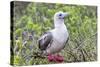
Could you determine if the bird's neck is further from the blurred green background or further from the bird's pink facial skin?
the bird's pink facial skin

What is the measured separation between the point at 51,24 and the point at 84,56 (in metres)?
0.64

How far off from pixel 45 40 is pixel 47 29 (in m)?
0.14

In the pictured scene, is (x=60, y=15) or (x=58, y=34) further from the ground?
(x=60, y=15)

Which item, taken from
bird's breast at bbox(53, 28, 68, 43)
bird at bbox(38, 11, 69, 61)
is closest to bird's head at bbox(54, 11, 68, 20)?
bird at bbox(38, 11, 69, 61)

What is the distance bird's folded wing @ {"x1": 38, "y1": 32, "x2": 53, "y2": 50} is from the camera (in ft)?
8.61

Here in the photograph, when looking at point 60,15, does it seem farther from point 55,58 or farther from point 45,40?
point 55,58

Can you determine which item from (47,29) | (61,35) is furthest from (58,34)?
(47,29)

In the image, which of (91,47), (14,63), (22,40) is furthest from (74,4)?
(14,63)

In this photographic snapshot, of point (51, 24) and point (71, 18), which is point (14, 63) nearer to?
point (51, 24)

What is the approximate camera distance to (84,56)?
2863 millimetres

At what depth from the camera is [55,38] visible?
8.84 feet

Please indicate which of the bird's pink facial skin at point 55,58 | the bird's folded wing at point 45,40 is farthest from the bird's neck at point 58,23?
the bird's pink facial skin at point 55,58

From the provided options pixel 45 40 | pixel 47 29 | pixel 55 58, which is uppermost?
pixel 47 29

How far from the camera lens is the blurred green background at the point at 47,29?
250cm
